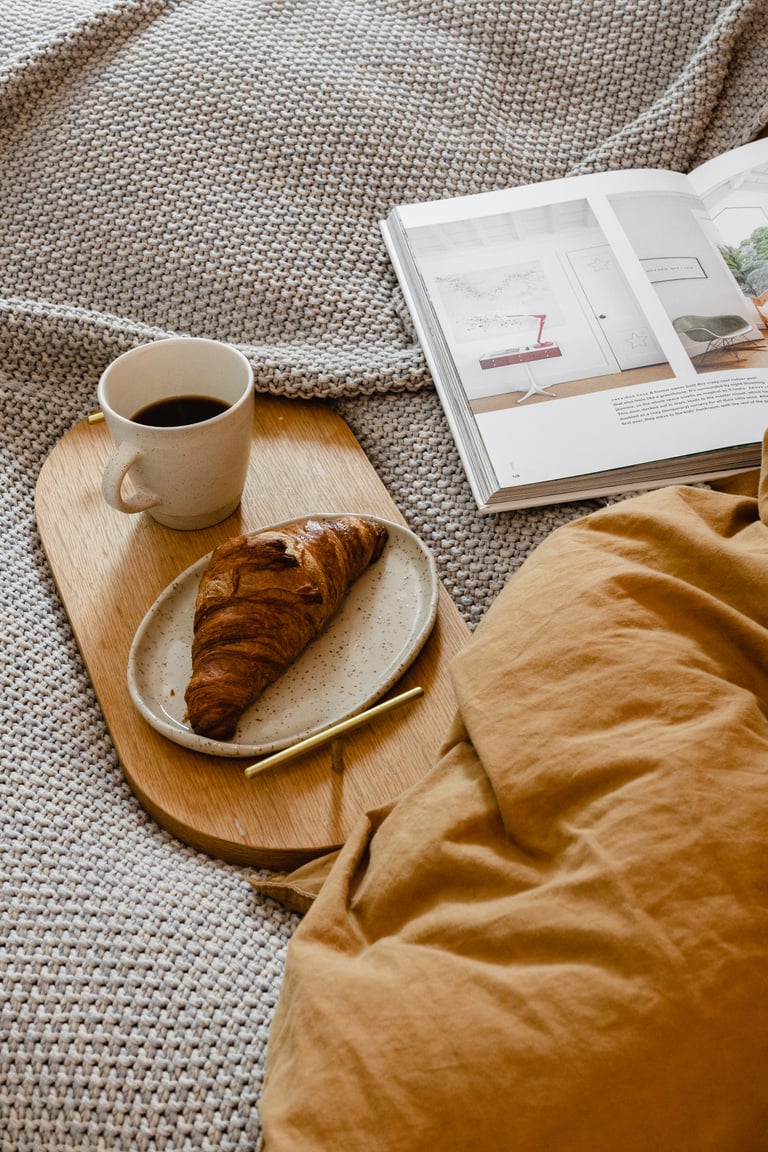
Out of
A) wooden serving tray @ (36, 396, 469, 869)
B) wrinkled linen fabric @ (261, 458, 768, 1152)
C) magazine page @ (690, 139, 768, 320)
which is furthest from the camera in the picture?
magazine page @ (690, 139, 768, 320)

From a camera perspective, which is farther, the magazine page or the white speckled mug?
the magazine page

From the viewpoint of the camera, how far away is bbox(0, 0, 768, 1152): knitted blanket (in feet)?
1.82

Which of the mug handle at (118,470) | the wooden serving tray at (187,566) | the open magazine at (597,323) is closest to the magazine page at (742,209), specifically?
the open magazine at (597,323)

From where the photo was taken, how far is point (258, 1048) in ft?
1.49

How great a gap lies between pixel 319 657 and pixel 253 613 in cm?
6

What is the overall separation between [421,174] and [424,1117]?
2.32 feet

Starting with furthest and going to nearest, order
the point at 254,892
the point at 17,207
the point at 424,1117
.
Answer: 1. the point at 17,207
2. the point at 254,892
3. the point at 424,1117

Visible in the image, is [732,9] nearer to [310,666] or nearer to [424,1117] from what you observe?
[310,666]

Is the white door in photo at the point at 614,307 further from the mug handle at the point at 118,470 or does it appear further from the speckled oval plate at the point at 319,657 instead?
the mug handle at the point at 118,470

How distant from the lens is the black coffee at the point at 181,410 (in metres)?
0.65

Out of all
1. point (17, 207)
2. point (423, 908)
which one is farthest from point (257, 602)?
point (17, 207)

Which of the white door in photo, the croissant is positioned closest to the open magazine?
the white door in photo

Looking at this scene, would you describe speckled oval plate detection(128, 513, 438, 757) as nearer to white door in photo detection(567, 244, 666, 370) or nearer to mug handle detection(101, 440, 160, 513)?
mug handle detection(101, 440, 160, 513)

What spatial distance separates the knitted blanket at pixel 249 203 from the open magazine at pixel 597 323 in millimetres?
26
